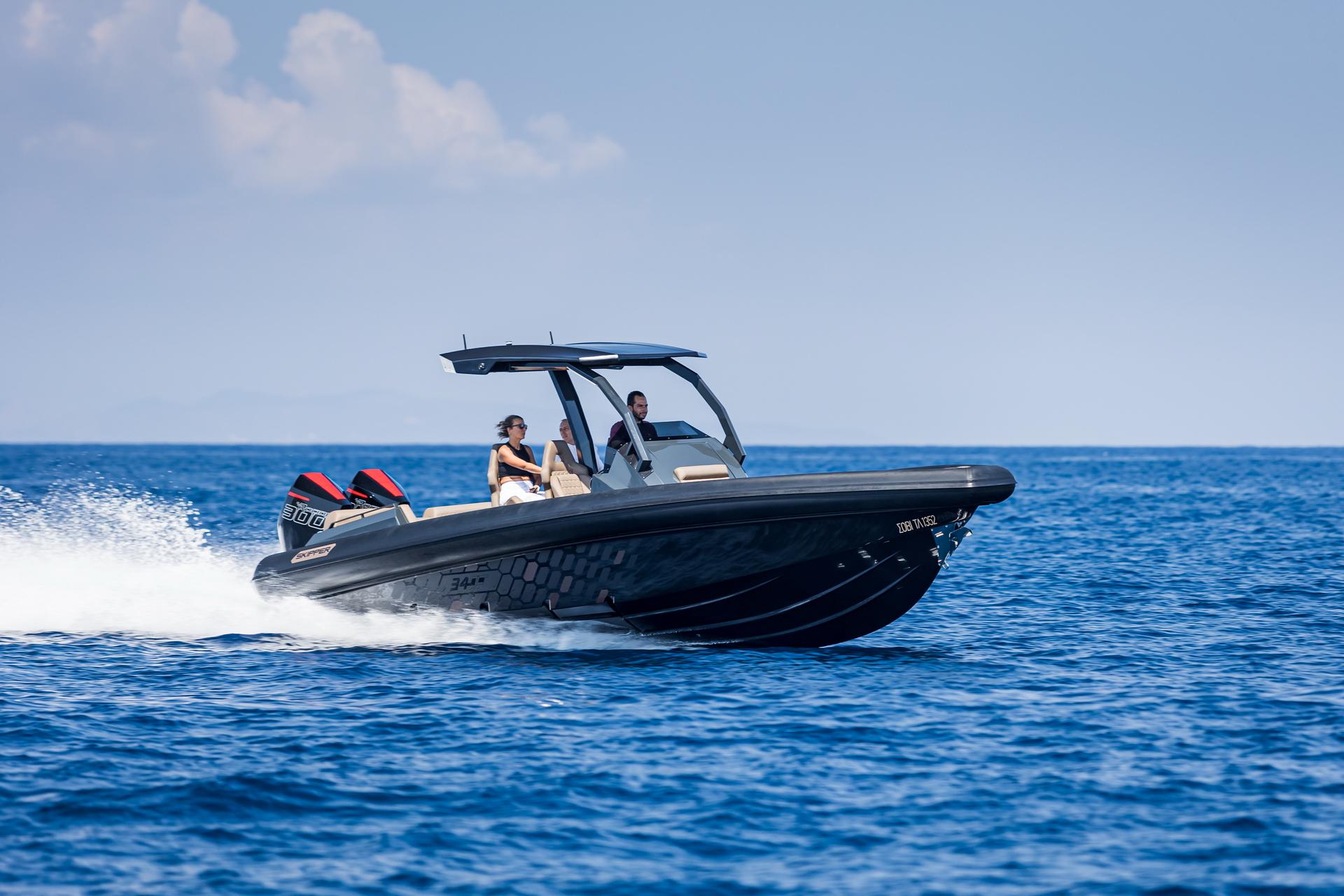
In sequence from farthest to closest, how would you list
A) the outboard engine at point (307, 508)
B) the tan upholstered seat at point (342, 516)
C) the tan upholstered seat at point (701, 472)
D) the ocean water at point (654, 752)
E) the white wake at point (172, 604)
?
the outboard engine at point (307, 508) < the tan upholstered seat at point (342, 516) < the white wake at point (172, 604) < the tan upholstered seat at point (701, 472) < the ocean water at point (654, 752)

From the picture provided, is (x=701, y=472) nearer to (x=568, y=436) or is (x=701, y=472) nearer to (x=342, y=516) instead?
(x=568, y=436)

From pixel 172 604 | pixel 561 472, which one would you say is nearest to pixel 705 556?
pixel 561 472

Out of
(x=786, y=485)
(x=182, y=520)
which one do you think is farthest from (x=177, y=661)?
(x=182, y=520)

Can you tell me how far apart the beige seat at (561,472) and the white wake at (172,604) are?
40.2 inches

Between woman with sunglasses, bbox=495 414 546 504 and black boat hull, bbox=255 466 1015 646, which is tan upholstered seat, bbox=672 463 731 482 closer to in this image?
black boat hull, bbox=255 466 1015 646

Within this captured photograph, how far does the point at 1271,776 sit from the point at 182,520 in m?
23.3

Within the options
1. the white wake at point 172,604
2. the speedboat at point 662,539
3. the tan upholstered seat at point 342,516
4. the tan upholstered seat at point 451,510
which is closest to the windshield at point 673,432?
the speedboat at point 662,539

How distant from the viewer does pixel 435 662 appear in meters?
9.84

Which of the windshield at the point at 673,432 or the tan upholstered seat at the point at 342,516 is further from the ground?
the windshield at the point at 673,432

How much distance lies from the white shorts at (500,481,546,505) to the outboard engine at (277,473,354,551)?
77.5 inches

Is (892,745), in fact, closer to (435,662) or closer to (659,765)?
(659,765)

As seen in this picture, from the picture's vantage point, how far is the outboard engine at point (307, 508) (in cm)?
1159

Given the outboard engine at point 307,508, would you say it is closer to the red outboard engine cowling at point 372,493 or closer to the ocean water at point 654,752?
the red outboard engine cowling at point 372,493

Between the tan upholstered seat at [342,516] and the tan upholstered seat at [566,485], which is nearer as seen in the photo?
the tan upholstered seat at [566,485]
